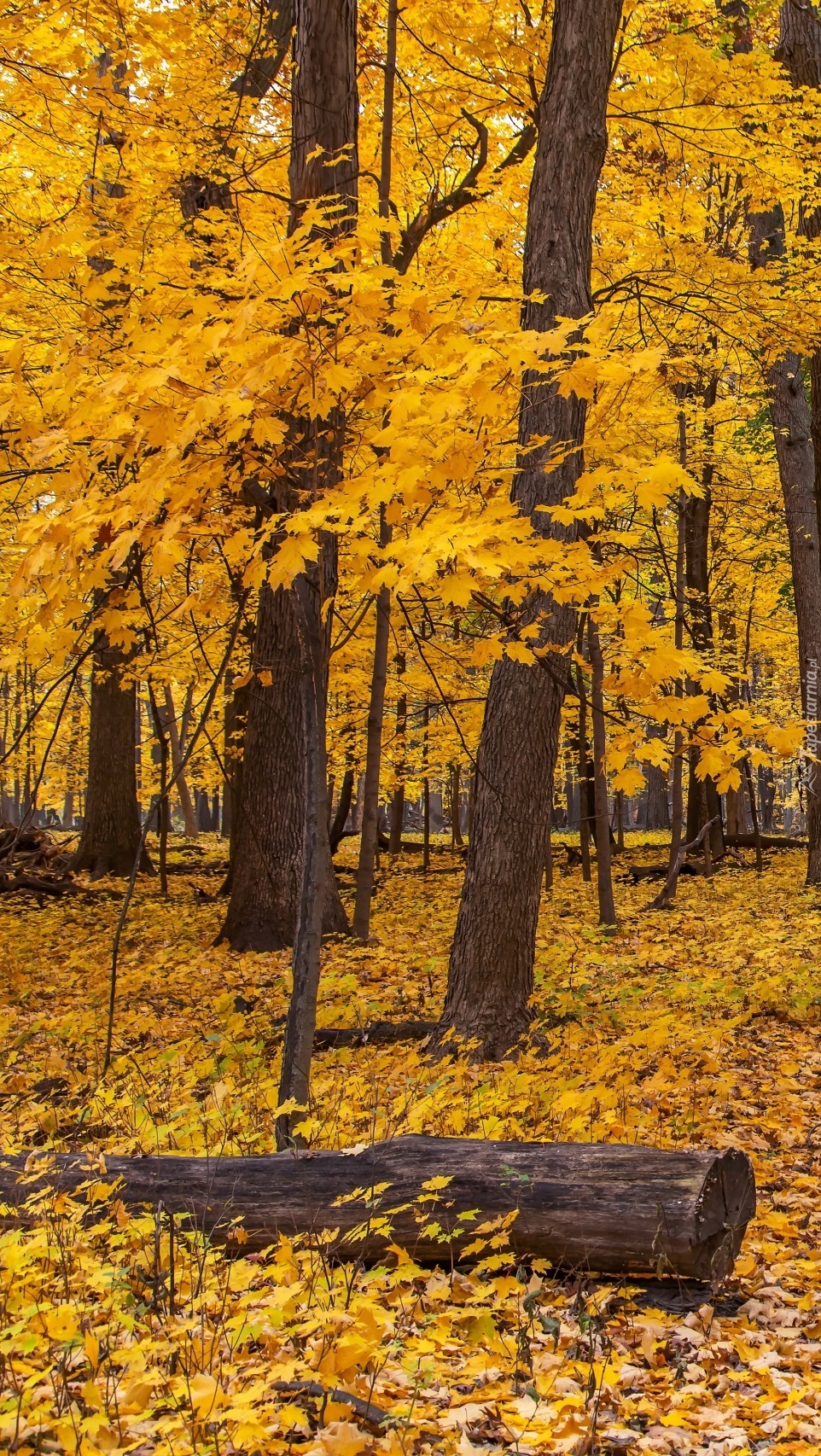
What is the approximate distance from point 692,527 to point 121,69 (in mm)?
10521

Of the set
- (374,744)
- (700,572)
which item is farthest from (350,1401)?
(700,572)

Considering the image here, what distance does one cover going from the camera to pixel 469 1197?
353cm

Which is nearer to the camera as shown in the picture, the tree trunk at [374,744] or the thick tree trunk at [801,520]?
the tree trunk at [374,744]

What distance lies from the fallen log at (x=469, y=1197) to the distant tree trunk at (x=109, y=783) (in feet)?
32.1

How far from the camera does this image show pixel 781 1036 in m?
6.49

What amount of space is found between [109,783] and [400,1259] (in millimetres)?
10722

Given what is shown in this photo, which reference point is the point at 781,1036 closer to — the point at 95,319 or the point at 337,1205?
the point at 337,1205

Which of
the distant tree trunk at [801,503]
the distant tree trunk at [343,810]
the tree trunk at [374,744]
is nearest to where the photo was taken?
the tree trunk at [374,744]

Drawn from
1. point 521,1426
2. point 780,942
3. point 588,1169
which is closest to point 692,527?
point 780,942

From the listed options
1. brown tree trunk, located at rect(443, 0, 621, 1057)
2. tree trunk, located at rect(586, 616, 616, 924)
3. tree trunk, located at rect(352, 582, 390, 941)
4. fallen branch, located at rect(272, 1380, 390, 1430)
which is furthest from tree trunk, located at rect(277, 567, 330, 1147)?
tree trunk, located at rect(586, 616, 616, 924)

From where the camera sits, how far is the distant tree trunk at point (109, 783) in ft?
43.6

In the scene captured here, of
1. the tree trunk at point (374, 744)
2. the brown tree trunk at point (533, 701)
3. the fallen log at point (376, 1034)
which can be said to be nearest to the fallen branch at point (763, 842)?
the tree trunk at point (374, 744)

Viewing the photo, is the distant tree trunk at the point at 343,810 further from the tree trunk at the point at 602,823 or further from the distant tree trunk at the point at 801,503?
the distant tree trunk at the point at 801,503

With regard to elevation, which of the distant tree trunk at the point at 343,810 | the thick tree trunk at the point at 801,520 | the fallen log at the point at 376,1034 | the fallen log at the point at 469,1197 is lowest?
the fallen log at the point at 376,1034
